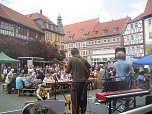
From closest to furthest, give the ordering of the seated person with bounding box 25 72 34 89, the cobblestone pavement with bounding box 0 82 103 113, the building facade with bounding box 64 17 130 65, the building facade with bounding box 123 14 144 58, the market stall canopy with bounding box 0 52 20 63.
→ the market stall canopy with bounding box 0 52 20 63, the cobblestone pavement with bounding box 0 82 103 113, the building facade with bounding box 64 17 130 65, the seated person with bounding box 25 72 34 89, the building facade with bounding box 123 14 144 58

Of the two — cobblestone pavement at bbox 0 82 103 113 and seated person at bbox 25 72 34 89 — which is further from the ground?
seated person at bbox 25 72 34 89

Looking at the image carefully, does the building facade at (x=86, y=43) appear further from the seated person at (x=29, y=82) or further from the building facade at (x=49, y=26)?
the seated person at (x=29, y=82)

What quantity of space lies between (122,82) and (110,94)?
2.21 ft

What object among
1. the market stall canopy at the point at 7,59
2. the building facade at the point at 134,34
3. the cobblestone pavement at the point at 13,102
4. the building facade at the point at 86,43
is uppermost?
the building facade at the point at 134,34

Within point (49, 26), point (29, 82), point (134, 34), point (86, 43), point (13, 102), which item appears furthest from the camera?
point (134, 34)

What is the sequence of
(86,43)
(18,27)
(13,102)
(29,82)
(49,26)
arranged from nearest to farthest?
(49,26)
(18,27)
(13,102)
(29,82)
(86,43)

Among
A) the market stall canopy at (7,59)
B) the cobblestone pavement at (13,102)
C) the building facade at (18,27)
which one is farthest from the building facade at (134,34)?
the market stall canopy at (7,59)

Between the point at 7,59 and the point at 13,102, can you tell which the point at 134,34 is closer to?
the point at 13,102

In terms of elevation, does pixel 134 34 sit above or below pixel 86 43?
above

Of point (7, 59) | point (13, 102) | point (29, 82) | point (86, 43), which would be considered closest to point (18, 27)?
point (7, 59)

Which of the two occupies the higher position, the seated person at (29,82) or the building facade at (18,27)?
the building facade at (18,27)

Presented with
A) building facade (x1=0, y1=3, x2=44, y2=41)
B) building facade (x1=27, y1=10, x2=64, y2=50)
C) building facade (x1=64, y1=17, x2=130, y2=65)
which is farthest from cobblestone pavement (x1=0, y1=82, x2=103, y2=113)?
building facade (x1=27, y1=10, x2=64, y2=50)

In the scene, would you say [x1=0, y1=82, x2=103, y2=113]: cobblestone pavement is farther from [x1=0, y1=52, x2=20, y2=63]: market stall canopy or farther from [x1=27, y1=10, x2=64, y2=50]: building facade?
[x1=27, y1=10, x2=64, y2=50]: building facade

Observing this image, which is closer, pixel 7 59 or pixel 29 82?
pixel 7 59
